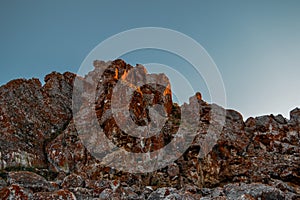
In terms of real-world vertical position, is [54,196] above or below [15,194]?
below

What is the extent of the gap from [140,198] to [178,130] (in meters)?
33.2

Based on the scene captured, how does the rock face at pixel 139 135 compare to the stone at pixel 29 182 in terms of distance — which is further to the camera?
the rock face at pixel 139 135

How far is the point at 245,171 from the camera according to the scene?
171ft

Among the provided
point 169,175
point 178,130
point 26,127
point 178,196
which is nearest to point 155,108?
point 178,130

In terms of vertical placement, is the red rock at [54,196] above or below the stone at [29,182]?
below

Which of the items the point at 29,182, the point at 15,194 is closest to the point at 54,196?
the point at 15,194

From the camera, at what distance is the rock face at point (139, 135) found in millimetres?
49000

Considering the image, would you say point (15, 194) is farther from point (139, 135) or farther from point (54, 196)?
point (139, 135)

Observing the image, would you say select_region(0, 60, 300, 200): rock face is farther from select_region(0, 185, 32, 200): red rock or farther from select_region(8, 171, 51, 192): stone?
select_region(0, 185, 32, 200): red rock

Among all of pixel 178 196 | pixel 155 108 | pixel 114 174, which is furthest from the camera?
pixel 155 108

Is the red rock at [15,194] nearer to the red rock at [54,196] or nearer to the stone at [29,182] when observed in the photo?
the red rock at [54,196]

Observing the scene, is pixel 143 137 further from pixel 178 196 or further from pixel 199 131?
pixel 178 196

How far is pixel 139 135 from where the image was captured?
53031mm

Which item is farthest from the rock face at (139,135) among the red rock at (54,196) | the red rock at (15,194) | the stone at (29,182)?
the red rock at (15,194)
